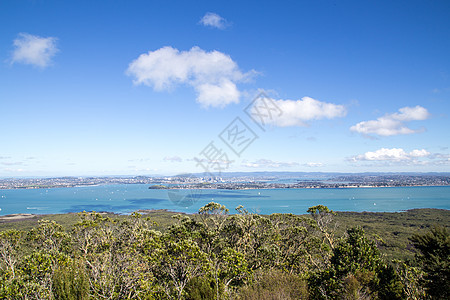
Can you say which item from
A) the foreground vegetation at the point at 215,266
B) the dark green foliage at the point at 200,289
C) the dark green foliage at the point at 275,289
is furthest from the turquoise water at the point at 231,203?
the dark green foliage at the point at 200,289

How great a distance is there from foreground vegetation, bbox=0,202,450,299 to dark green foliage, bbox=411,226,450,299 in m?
0.04

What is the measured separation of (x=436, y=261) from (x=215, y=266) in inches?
383

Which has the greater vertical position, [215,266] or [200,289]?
[200,289]

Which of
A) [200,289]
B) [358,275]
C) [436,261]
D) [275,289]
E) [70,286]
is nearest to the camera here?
[70,286]

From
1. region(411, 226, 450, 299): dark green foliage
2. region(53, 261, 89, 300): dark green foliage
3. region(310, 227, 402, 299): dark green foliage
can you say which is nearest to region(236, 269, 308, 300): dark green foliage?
region(310, 227, 402, 299): dark green foliage

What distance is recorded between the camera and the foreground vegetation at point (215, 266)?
30.4 ft

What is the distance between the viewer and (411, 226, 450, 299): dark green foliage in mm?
11086

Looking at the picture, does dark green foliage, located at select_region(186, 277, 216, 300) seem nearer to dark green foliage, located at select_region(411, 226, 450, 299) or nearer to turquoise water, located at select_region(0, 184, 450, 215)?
dark green foliage, located at select_region(411, 226, 450, 299)

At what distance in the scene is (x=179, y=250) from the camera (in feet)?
33.9

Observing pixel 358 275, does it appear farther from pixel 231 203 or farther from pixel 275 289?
pixel 231 203

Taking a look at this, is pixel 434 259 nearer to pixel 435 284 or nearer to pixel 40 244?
pixel 435 284

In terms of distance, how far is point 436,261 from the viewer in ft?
38.7

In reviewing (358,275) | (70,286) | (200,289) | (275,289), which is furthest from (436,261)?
(70,286)

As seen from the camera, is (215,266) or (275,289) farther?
(215,266)
